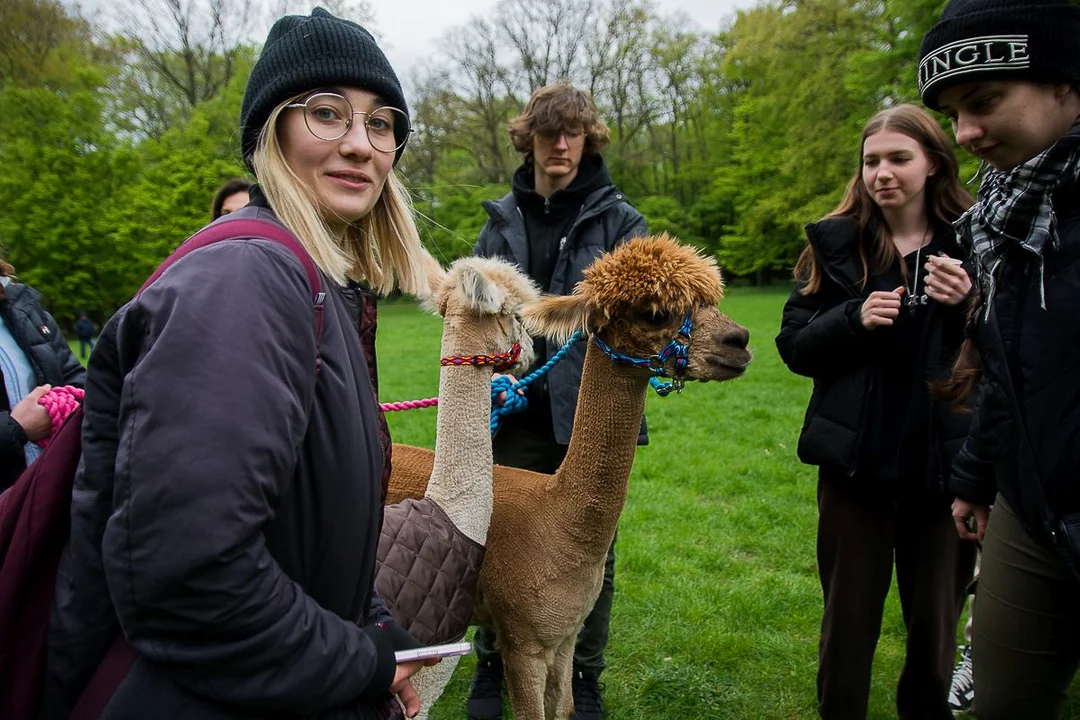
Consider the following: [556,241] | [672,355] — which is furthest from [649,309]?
[556,241]

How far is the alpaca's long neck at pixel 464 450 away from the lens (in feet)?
7.72

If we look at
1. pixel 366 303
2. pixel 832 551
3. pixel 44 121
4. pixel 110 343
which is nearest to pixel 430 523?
pixel 366 303

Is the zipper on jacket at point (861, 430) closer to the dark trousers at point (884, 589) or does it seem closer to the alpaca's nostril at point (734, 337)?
the dark trousers at point (884, 589)

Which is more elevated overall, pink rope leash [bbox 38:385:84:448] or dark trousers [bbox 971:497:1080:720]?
pink rope leash [bbox 38:385:84:448]

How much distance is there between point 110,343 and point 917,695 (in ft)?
9.72

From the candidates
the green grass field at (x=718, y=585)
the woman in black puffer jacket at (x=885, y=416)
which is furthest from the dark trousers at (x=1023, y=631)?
the green grass field at (x=718, y=585)

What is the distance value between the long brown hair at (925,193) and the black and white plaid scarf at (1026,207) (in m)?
0.73

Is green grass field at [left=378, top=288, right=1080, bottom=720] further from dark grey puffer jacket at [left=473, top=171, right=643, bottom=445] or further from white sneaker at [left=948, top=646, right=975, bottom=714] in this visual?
dark grey puffer jacket at [left=473, top=171, right=643, bottom=445]

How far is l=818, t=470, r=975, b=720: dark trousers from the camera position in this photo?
264 cm

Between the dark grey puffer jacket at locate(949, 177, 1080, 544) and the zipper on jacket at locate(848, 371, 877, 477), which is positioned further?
the zipper on jacket at locate(848, 371, 877, 477)

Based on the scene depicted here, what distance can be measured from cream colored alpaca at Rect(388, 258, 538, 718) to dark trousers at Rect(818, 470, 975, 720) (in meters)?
1.33

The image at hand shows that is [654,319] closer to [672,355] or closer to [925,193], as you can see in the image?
[672,355]

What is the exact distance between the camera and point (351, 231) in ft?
4.99

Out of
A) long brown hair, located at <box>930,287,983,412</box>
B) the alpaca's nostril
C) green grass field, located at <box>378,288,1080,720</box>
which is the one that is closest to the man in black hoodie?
green grass field, located at <box>378,288,1080,720</box>
